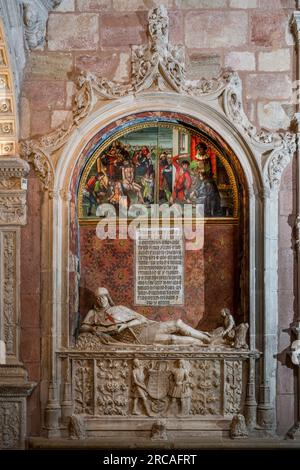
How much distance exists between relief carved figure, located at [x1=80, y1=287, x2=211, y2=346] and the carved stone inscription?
12.4 inches

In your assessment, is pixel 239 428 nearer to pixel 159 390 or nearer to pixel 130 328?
pixel 159 390

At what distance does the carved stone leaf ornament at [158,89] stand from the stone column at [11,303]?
0.98 feet

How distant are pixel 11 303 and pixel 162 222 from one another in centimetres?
197

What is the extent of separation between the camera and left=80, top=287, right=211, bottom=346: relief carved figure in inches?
369

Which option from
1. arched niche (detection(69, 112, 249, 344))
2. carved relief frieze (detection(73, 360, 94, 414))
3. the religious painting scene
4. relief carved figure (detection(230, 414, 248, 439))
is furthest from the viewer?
the religious painting scene

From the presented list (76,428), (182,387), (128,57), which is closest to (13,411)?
(76,428)

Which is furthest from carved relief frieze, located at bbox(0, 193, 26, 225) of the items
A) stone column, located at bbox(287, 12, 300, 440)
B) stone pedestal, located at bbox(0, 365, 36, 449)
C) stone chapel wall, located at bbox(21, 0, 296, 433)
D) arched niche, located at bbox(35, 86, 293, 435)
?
stone column, located at bbox(287, 12, 300, 440)

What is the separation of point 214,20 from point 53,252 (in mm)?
3232

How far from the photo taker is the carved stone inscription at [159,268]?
9648 millimetres

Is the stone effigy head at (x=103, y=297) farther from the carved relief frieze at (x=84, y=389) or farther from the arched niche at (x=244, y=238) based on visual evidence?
the carved relief frieze at (x=84, y=389)

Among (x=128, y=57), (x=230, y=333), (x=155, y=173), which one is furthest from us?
(x=155, y=173)

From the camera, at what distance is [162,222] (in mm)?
9711

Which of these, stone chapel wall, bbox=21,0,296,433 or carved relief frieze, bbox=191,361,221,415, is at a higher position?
stone chapel wall, bbox=21,0,296,433

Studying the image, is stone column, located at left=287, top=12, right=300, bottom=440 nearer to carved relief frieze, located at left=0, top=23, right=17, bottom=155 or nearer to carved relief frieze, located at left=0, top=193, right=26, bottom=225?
carved relief frieze, located at left=0, top=193, right=26, bottom=225
